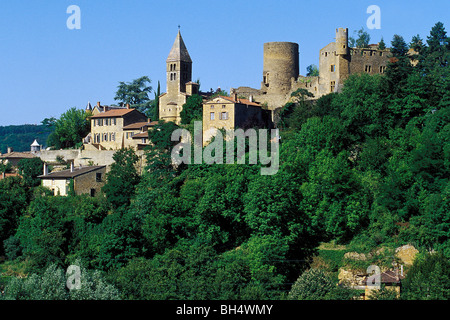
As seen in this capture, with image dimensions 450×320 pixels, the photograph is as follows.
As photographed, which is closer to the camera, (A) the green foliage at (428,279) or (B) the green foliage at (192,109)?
(A) the green foliage at (428,279)

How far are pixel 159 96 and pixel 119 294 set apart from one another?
110 feet

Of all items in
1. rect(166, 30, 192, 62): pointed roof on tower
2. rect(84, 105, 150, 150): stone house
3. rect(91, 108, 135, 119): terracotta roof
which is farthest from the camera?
rect(166, 30, 192, 62): pointed roof on tower

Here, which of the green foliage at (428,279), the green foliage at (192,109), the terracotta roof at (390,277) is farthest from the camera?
the green foliage at (192,109)

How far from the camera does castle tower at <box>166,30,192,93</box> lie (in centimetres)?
6550

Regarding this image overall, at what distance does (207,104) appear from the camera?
55.3 meters

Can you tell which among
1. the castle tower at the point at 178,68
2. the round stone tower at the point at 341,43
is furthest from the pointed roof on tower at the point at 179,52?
the round stone tower at the point at 341,43

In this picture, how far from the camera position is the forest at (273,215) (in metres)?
36.3

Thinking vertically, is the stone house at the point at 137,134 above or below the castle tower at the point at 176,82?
below

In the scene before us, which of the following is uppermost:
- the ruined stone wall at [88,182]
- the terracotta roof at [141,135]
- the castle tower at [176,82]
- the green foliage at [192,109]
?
the castle tower at [176,82]

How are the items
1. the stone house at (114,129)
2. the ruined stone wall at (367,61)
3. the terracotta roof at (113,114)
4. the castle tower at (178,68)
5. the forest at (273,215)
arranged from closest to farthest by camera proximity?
the forest at (273,215) < the ruined stone wall at (367,61) < the stone house at (114,129) < the terracotta roof at (113,114) < the castle tower at (178,68)

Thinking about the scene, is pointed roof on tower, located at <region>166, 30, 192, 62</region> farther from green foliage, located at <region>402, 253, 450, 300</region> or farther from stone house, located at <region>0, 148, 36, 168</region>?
green foliage, located at <region>402, 253, 450, 300</region>

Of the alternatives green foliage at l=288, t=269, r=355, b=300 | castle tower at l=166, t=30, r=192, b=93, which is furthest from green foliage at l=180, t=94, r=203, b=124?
green foliage at l=288, t=269, r=355, b=300

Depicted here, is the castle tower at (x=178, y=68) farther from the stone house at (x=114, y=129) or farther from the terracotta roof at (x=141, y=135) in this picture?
the terracotta roof at (x=141, y=135)
